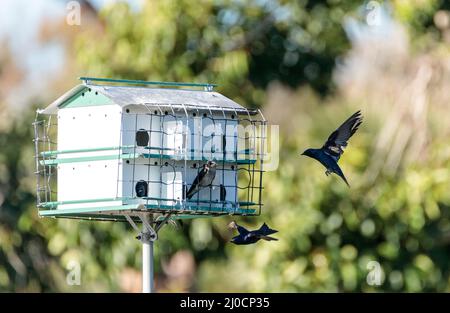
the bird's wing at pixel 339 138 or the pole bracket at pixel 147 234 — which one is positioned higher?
the bird's wing at pixel 339 138

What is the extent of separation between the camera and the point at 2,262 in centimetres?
2206

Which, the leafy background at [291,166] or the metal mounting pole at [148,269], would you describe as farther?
the leafy background at [291,166]

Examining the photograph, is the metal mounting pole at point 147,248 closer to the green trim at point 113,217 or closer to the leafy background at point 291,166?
the green trim at point 113,217

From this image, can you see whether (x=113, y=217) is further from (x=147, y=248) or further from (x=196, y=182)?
(x=196, y=182)

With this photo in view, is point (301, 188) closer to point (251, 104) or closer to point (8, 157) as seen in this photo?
point (251, 104)

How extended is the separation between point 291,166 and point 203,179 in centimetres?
912

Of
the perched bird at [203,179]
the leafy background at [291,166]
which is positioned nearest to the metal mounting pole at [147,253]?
the perched bird at [203,179]

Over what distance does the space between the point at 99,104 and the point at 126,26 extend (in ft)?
29.2

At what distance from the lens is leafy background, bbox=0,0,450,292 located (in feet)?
67.5

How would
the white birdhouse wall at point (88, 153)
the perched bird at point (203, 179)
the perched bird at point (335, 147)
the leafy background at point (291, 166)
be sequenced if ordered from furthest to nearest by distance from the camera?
1. the leafy background at point (291, 166)
2. the perched bird at point (335, 147)
3. the white birdhouse wall at point (88, 153)
4. the perched bird at point (203, 179)

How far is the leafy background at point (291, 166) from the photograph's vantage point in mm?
20562

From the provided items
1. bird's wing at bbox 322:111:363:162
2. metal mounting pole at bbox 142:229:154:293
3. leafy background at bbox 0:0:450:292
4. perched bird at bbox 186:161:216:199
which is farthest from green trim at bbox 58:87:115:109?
leafy background at bbox 0:0:450:292

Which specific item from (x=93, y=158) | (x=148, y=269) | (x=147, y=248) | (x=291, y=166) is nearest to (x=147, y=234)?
(x=147, y=248)
